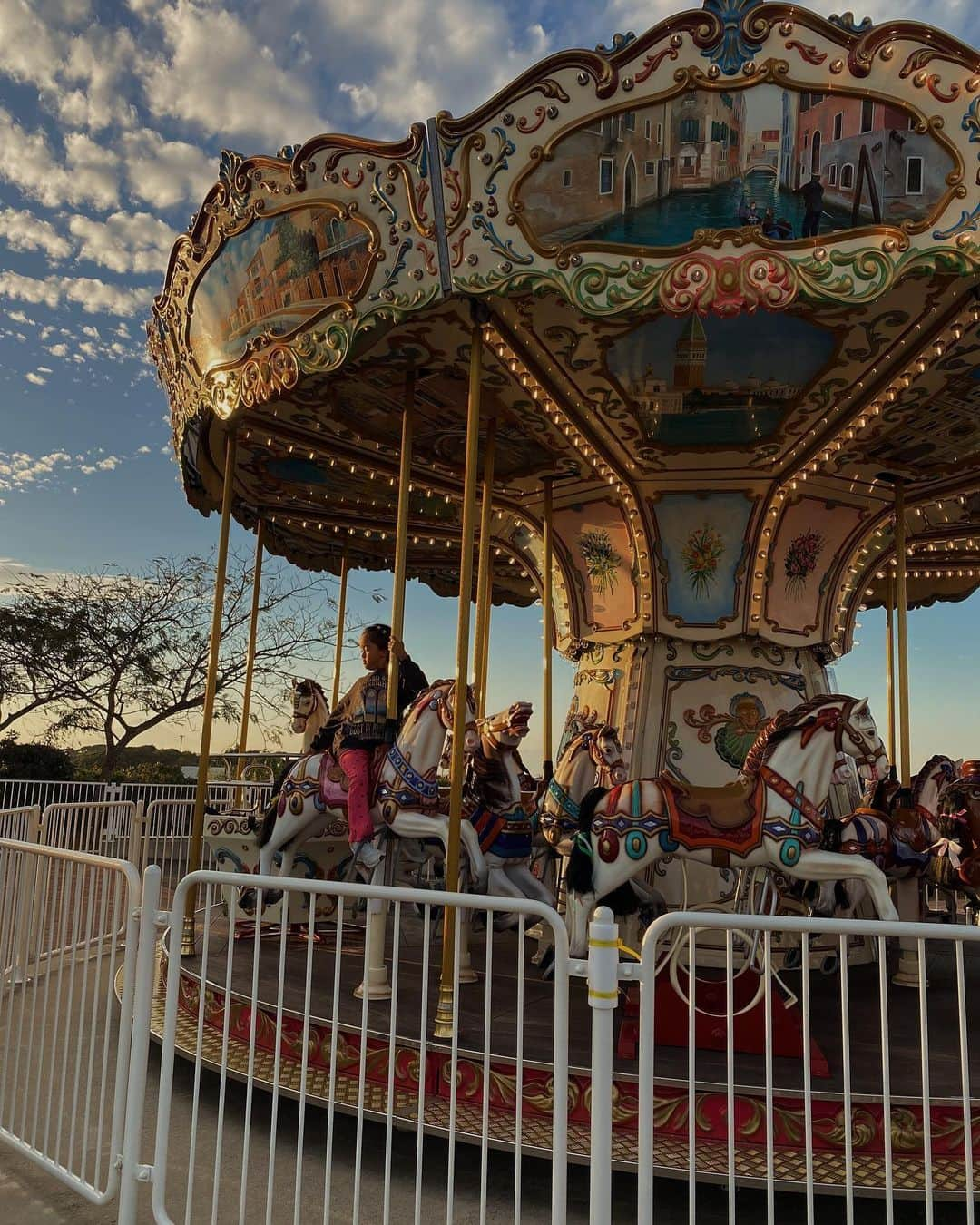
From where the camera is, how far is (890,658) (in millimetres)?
8930

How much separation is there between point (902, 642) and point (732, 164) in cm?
381

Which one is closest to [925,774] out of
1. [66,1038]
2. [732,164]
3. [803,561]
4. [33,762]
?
[803,561]

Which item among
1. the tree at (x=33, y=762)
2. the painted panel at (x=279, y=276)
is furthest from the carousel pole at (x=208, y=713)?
the tree at (x=33, y=762)

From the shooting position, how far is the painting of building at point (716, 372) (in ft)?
17.3

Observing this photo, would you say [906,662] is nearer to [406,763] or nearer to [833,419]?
[833,419]

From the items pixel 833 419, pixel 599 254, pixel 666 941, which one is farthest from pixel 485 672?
pixel 599 254

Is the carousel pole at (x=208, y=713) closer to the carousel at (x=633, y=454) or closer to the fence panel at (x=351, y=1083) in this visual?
the carousel at (x=633, y=454)

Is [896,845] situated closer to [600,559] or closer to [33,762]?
[600,559]

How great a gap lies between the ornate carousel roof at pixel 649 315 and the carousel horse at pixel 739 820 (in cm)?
207

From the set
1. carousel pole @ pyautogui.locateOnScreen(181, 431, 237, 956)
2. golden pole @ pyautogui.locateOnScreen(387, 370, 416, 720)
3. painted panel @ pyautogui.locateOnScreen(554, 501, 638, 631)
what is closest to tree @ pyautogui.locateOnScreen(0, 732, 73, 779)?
carousel pole @ pyautogui.locateOnScreen(181, 431, 237, 956)

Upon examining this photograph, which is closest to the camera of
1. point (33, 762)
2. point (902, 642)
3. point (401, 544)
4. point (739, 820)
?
point (739, 820)

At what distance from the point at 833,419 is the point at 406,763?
3.44 metres

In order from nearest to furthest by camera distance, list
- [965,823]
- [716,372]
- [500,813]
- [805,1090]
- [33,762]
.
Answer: [805,1090]
[965,823]
[500,813]
[716,372]
[33,762]

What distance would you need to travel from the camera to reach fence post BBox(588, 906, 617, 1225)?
7.45 feet
